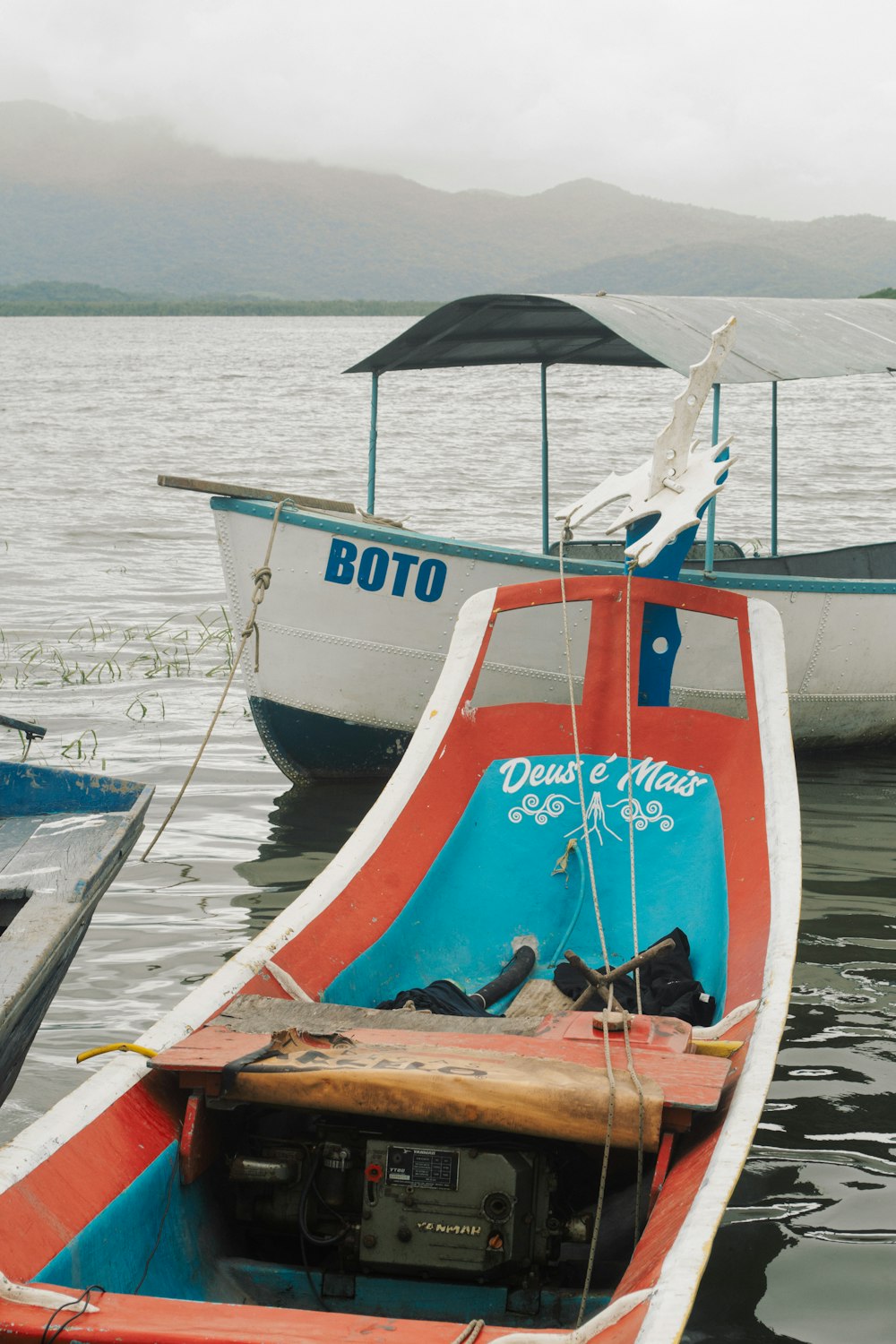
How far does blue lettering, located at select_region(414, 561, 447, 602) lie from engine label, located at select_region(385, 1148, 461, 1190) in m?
4.67

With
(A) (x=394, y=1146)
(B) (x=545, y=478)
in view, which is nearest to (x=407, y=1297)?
(A) (x=394, y=1146)

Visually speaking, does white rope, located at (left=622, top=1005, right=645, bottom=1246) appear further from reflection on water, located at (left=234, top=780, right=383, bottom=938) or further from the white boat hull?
the white boat hull

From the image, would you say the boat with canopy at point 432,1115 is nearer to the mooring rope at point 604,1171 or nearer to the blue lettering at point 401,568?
the mooring rope at point 604,1171

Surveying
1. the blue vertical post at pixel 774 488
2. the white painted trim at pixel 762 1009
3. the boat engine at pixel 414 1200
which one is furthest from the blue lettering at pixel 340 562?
the boat engine at pixel 414 1200

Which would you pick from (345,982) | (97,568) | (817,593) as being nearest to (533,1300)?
(345,982)

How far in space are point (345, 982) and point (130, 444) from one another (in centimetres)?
2839

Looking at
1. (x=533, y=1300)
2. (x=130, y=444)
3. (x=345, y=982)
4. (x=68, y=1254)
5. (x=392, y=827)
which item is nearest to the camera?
(x=68, y=1254)

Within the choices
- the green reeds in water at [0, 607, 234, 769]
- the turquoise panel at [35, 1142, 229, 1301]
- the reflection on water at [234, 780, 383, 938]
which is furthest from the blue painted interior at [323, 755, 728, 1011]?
the green reeds in water at [0, 607, 234, 769]

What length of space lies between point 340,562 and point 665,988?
12.3 ft

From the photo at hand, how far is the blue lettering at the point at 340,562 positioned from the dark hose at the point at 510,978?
2.94m

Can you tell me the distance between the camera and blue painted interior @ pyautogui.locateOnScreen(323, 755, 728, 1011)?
5.18 m

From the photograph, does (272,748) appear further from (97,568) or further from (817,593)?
(97,568)

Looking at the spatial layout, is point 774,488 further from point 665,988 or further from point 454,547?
point 665,988

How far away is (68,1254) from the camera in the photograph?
2.88 meters
